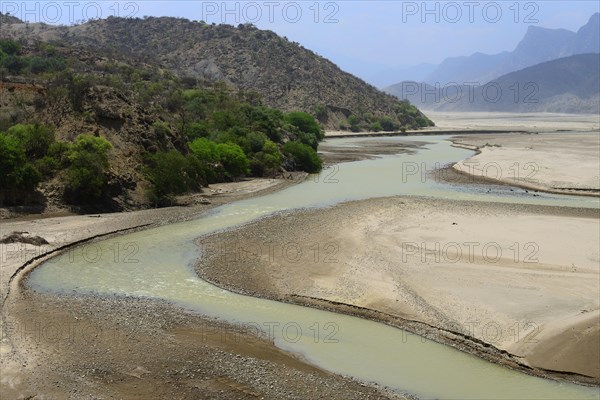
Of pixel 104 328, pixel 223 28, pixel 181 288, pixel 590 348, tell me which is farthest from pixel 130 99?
pixel 223 28

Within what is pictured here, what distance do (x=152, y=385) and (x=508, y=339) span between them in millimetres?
10600

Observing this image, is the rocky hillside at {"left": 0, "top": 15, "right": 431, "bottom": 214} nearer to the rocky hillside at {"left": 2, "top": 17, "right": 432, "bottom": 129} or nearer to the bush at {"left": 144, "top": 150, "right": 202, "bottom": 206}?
the bush at {"left": 144, "top": 150, "right": 202, "bottom": 206}

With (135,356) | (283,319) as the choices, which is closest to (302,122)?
(283,319)

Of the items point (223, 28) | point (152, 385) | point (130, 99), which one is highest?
point (223, 28)

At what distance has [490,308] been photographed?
19234 millimetres

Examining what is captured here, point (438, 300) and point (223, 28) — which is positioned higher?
point (223, 28)

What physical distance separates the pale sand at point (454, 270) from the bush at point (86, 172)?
1052cm

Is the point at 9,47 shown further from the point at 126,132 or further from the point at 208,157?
the point at 126,132

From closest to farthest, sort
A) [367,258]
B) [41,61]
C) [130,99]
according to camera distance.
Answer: [367,258] < [130,99] < [41,61]

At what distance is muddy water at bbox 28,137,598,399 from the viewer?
1488 centimetres

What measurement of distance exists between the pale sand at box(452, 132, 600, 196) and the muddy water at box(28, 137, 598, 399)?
24.9 m

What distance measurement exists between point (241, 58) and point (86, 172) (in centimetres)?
10945

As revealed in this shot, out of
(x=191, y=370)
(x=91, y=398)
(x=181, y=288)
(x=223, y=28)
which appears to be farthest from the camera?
(x=223, y=28)

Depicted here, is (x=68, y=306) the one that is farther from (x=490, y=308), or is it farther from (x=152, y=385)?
(x=490, y=308)
